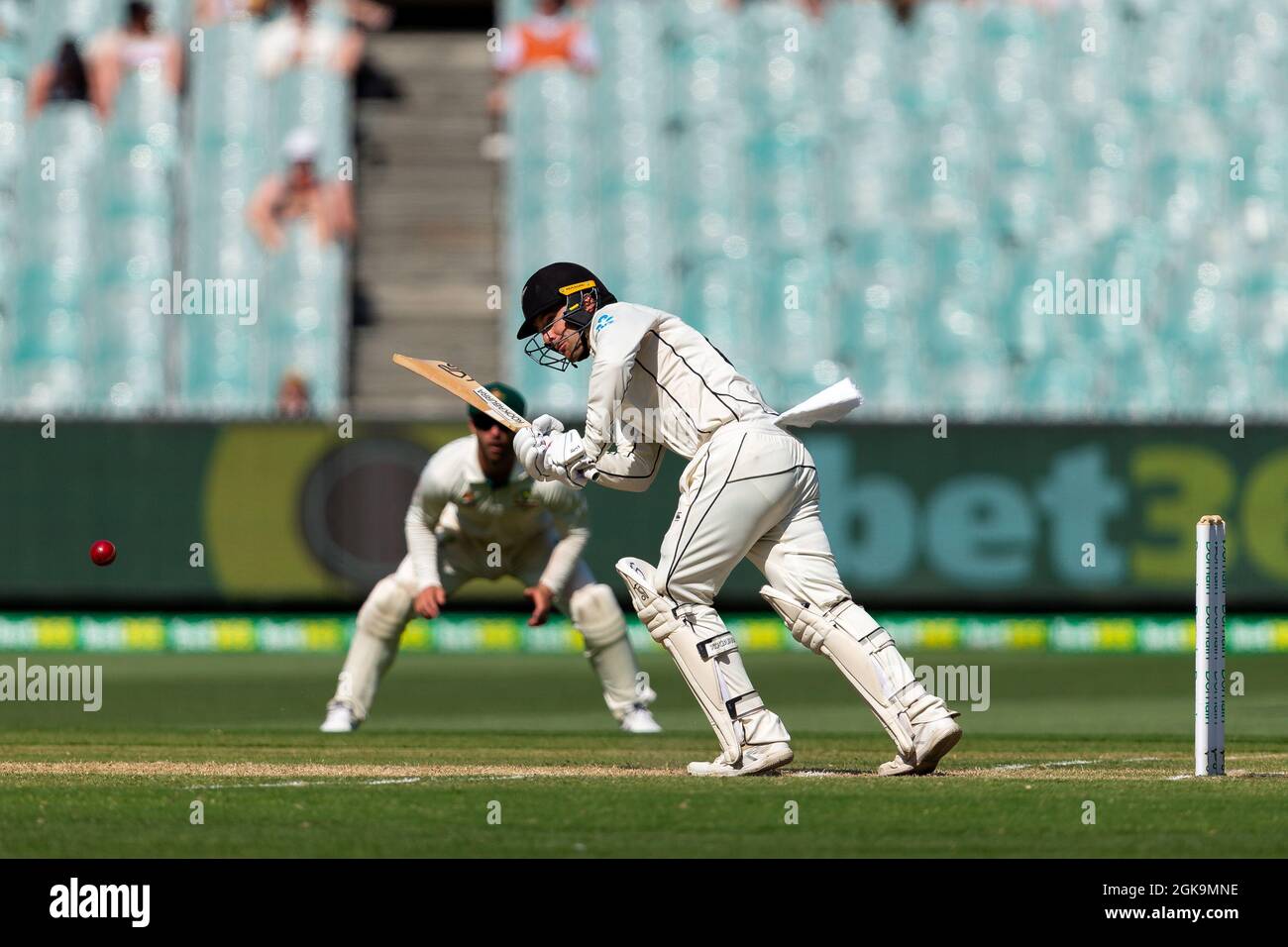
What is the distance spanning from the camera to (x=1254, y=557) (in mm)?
18953

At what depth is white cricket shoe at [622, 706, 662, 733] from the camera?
12.1m

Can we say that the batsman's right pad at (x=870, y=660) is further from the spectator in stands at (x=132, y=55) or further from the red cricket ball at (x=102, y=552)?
the spectator in stands at (x=132, y=55)

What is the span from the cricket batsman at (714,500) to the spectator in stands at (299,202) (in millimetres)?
15071

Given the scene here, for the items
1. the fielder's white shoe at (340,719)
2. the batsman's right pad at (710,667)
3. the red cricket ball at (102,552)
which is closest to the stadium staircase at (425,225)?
the fielder's white shoe at (340,719)

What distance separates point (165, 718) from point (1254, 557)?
10.4 meters

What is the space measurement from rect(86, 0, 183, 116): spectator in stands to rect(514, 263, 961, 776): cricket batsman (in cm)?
1661

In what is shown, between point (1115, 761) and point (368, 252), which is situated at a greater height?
point (368, 252)

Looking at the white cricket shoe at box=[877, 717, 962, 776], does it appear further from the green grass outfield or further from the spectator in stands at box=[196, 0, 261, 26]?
the spectator in stands at box=[196, 0, 261, 26]

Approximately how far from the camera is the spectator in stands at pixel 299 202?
76.1ft

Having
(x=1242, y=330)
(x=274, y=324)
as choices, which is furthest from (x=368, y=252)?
(x=1242, y=330)

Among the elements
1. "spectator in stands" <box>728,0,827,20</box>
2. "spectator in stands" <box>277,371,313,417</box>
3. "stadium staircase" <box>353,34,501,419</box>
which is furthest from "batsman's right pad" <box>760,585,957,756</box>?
"spectator in stands" <box>728,0,827,20</box>

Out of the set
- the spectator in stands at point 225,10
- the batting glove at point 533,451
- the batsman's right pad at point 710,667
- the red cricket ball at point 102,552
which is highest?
the spectator in stands at point 225,10
